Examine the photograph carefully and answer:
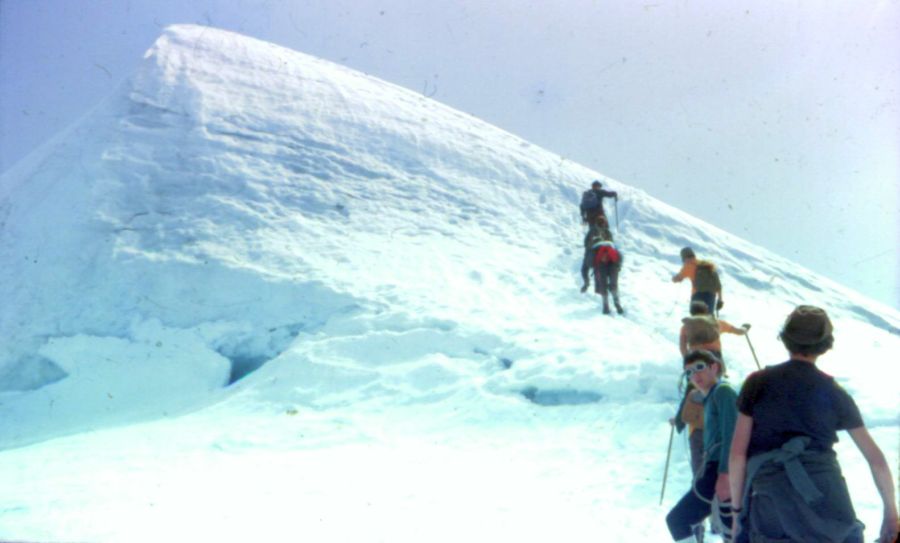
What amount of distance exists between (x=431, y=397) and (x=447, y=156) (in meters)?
→ 14.5

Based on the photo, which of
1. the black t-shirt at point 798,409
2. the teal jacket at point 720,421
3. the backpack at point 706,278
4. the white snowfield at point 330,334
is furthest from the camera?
the backpack at point 706,278

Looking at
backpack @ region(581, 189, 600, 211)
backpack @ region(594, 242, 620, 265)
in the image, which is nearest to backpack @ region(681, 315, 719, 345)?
backpack @ region(594, 242, 620, 265)

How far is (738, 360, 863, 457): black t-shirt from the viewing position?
9.05 feet

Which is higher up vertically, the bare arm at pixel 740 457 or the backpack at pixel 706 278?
the backpack at pixel 706 278

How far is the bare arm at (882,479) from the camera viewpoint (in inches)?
104

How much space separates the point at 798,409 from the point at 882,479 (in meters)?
0.41

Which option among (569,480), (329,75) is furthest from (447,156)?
(569,480)

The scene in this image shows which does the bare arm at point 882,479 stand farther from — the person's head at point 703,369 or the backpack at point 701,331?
the backpack at point 701,331

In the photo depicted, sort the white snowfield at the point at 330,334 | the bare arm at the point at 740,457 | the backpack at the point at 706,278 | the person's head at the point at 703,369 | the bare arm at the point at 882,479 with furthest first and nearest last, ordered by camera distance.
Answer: the backpack at the point at 706,278, the white snowfield at the point at 330,334, the person's head at the point at 703,369, the bare arm at the point at 740,457, the bare arm at the point at 882,479

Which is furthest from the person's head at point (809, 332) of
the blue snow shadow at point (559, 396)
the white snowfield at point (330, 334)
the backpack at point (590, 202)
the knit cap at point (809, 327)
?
the backpack at point (590, 202)

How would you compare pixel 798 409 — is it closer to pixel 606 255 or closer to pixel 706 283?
pixel 706 283

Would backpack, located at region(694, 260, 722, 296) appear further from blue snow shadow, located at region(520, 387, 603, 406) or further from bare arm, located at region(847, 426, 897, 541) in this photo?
bare arm, located at region(847, 426, 897, 541)

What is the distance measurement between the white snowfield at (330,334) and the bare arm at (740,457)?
251 centimetres

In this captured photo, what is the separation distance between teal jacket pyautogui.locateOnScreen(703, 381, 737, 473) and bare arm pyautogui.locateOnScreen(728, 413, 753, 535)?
2.33ft
